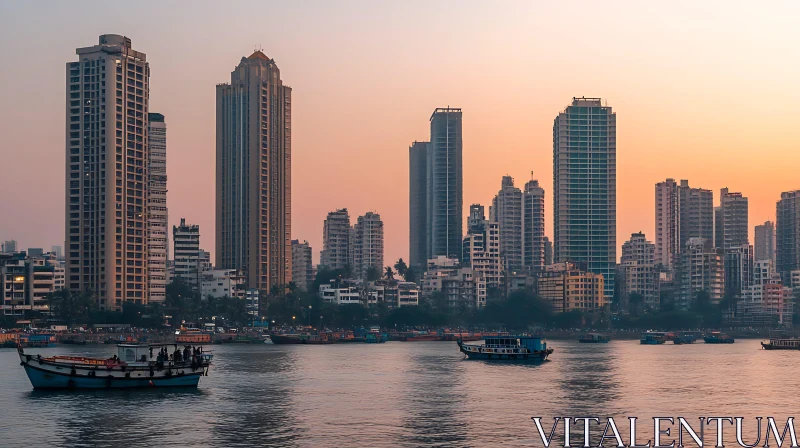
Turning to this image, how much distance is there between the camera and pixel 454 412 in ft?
282

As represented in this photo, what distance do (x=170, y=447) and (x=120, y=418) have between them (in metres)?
14.1

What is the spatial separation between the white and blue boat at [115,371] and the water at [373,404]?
114cm

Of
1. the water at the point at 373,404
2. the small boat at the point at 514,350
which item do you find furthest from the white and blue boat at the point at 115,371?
the small boat at the point at 514,350

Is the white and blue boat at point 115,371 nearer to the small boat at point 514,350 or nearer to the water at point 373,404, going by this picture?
the water at point 373,404

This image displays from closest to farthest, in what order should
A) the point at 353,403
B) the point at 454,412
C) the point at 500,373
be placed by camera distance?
the point at 454,412 < the point at 353,403 < the point at 500,373

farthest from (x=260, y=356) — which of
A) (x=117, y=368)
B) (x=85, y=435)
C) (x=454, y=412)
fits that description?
(x=85, y=435)

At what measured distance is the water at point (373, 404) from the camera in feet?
235

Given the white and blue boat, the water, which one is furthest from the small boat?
the white and blue boat

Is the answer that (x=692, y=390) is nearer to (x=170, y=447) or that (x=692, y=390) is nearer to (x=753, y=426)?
(x=753, y=426)

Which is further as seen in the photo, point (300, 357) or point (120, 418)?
point (300, 357)

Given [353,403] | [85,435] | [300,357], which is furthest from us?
[300,357]

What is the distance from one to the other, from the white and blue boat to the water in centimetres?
114

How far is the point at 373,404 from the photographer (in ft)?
300

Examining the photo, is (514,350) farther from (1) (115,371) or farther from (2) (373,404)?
(1) (115,371)
